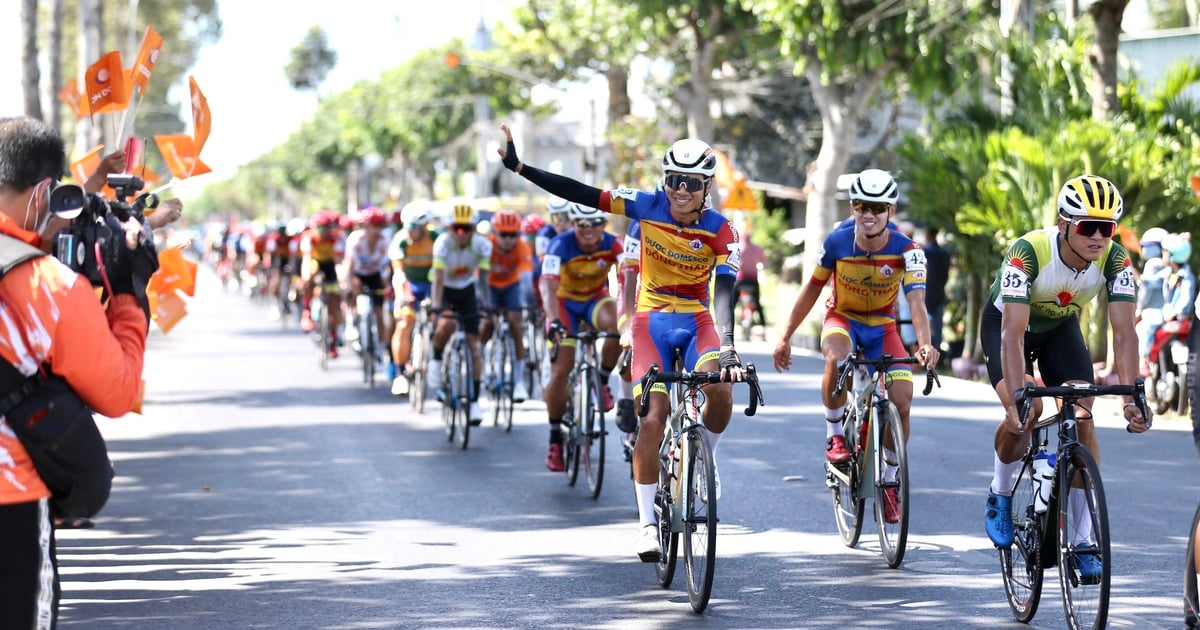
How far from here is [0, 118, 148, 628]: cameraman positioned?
4082 millimetres

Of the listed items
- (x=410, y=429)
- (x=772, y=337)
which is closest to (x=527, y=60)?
(x=772, y=337)

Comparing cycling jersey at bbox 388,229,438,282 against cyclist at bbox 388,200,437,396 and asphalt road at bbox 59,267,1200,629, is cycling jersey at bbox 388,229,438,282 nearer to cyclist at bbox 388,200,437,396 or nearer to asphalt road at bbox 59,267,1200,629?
cyclist at bbox 388,200,437,396

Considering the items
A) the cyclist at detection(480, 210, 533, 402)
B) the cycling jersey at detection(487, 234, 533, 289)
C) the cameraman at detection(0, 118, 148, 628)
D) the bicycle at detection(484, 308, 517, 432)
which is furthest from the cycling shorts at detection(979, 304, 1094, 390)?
the cycling jersey at detection(487, 234, 533, 289)

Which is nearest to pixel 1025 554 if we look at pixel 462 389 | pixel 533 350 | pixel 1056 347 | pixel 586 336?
pixel 1056 347

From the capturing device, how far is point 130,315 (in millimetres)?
4480

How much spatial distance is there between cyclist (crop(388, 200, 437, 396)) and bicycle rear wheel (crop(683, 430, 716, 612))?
881cm

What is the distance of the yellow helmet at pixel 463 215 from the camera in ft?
46.7

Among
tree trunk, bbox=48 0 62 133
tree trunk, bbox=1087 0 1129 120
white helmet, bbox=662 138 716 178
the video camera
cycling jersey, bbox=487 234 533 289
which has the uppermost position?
tree trunk, bbox=48 0 62 133

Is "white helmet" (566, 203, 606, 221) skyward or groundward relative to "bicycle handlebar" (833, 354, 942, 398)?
skyward

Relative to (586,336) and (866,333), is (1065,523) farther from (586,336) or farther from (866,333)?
(586,336)

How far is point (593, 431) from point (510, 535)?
1527 millimetres

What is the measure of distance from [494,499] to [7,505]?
6.93 meters

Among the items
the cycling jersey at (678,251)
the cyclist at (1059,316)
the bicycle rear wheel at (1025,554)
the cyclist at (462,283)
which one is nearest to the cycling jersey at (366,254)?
the cyclist at (462,283)

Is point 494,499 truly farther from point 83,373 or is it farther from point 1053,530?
point 83,373
